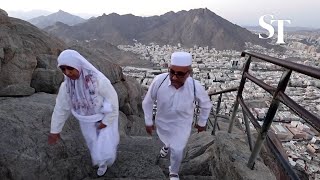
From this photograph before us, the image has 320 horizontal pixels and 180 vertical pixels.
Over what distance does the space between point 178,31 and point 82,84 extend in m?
81.7

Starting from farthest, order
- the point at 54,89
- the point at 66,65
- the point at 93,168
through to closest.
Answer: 1. the point at 54,89
2. the point at 93,168
3. the point at 66,65

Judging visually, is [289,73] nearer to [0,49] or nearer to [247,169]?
[247,169]

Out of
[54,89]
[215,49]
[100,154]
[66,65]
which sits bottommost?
[215,49]

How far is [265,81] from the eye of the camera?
3.40 meters

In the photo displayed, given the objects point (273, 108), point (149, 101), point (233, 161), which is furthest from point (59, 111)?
point (273, 108)

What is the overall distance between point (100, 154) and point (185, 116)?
929 millimetres

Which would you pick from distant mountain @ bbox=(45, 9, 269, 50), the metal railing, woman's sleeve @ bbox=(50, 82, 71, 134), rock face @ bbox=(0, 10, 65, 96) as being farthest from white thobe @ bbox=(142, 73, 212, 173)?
distant mountain @ bbox=(45, 9, 269, 50)

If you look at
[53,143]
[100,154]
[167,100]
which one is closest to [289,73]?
[167,100]

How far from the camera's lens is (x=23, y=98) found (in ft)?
16.9

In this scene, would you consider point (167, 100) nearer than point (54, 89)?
Yes

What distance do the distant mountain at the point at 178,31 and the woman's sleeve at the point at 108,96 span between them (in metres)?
73.7

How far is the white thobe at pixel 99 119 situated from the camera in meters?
3.21

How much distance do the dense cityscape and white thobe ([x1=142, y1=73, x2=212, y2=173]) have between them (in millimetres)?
343

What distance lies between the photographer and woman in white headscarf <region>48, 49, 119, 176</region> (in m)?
3.07
